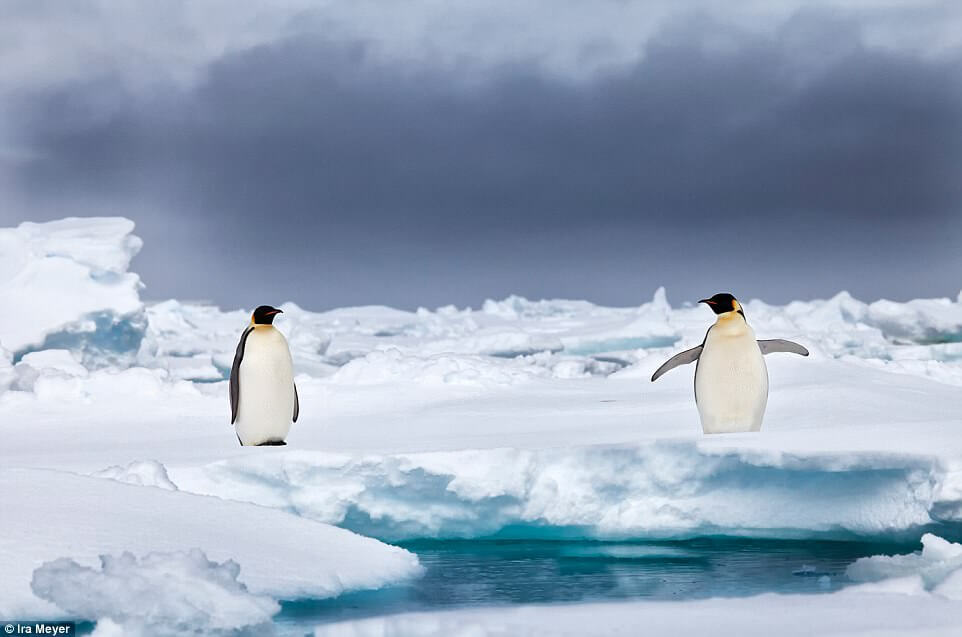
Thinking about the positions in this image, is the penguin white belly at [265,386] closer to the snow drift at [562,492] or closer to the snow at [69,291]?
the snow drift at [562,492]

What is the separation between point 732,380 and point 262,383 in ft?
10.1

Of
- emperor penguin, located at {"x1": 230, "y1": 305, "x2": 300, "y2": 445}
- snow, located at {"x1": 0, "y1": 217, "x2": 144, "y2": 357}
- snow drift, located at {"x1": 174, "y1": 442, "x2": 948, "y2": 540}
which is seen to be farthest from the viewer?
snow, located at {"x1": 0, "y1": 217, "x2": 144, "y2": 357}

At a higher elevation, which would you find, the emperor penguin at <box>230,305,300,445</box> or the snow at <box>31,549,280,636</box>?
the emperor penguin at <box>230,305,300,445</box>

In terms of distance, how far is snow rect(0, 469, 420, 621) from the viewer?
3.59 metres

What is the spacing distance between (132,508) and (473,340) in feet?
70.8

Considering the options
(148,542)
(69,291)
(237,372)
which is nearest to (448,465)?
(237,372)

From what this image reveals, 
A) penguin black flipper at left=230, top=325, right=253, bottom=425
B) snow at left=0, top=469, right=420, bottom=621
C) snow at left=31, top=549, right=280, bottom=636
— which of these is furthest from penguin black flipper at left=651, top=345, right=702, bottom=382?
snow at left=31, top=549, right=280, bottom=636

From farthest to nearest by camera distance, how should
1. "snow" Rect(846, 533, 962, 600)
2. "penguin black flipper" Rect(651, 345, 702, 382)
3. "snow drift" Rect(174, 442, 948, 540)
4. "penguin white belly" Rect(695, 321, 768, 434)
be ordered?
"penguin black flipper" Rect(651, 345, 702, 382)
"penguin white belly" Rect(695, 321, 768, 434)
"snow drift" Rect(174, 442, 948, 540)
"snow" Rect(846, 533, 962, 600)

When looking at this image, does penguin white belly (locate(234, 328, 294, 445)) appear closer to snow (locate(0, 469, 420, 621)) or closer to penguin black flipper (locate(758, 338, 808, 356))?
snow (locate(0, 469, 420, 621))

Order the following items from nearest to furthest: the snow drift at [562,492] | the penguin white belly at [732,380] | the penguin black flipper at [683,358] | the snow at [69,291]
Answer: the snow drift at [562,492], the penguin white belly at [732,380], the penguin black flipper at [683,358], the snow at [69,291]

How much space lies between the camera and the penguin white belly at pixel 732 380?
22.2 feet

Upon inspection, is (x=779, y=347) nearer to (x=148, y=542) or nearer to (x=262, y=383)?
(x=262, y=383)

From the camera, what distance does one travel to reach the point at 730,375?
22.2ft

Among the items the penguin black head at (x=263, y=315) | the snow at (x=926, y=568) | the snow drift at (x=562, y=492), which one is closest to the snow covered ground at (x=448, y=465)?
the snow drift at (x=562, y=492)
